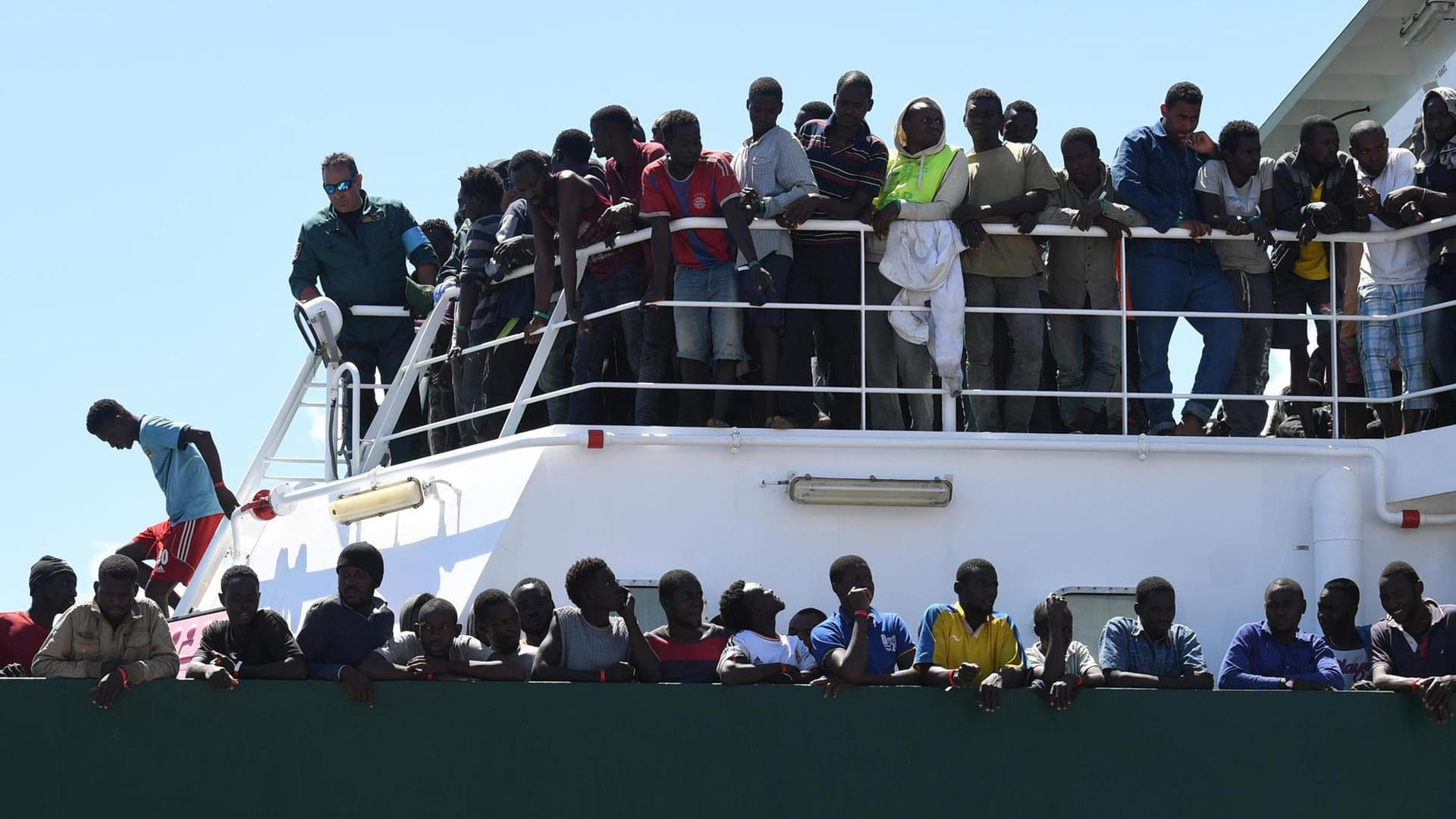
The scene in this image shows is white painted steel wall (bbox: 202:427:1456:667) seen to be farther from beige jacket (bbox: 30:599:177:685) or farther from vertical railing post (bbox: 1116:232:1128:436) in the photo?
beige jacket (bbox: 30:599:177:685)

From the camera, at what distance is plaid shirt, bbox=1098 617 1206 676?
8148 millimetres

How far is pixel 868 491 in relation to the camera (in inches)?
372

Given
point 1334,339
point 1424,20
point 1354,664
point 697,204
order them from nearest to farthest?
point 1354,664 < point 697,204 < point 1334,339 < point 1424,20

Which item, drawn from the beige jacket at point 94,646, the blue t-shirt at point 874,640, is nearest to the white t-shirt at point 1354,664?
the blue t-shirt at point 874,640

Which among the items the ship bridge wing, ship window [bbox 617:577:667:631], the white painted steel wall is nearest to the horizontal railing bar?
the white painted steel wall

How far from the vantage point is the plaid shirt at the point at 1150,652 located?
8.15 meters

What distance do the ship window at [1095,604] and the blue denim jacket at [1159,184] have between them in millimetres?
1897

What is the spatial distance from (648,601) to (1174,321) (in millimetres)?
3296

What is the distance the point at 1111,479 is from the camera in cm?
977

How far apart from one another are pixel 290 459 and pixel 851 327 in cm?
368

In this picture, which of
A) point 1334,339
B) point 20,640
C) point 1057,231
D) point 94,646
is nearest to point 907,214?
point 1057,231

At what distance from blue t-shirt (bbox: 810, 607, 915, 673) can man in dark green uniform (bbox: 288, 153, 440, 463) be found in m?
4.83

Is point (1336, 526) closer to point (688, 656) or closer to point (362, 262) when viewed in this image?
point (688, 656)

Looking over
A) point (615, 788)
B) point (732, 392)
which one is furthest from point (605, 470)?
point (615, 788)
